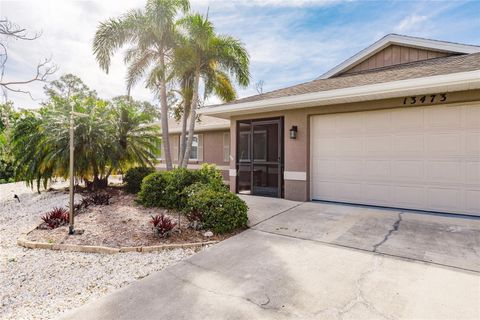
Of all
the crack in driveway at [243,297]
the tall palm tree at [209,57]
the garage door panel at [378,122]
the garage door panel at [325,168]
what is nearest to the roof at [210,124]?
the tall palm tree at [209,57]

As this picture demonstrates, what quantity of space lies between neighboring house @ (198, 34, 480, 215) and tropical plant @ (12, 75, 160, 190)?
3310 millimetres

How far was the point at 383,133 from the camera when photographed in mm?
6621

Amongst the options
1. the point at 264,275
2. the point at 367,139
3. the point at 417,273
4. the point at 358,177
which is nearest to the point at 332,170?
the point at 358,177

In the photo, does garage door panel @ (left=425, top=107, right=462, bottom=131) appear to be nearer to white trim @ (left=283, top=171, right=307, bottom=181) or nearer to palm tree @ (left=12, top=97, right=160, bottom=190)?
white trim @ (left=283, top=171, right=307, bottom=181)

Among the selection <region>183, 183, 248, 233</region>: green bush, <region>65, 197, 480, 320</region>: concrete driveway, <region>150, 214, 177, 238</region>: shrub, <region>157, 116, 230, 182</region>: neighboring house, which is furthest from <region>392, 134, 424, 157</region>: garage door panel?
<region>157, 116, 230, 182</region>: neighboring house

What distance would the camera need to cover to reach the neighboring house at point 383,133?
18.5 feet

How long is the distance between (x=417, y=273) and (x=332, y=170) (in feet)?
14.4

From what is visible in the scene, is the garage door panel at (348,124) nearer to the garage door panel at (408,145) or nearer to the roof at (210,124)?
the garage door panel at (408,145)

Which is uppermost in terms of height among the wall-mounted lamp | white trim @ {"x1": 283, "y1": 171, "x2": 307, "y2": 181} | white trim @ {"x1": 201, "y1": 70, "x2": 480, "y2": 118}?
white trim @ {"x1": 201, "y1": 70, "x2": 480, "y2": 118}

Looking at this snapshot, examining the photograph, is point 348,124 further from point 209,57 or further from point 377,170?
point 209,57

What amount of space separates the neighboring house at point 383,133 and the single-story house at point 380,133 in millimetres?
20

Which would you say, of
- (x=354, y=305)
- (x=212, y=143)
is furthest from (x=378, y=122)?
(x=212, y=143)

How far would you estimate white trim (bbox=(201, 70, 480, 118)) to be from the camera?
502 cm

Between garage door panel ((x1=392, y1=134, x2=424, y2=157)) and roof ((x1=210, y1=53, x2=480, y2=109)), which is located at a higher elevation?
roof ((x1=210, y1=53, x2=480, y2=109))
